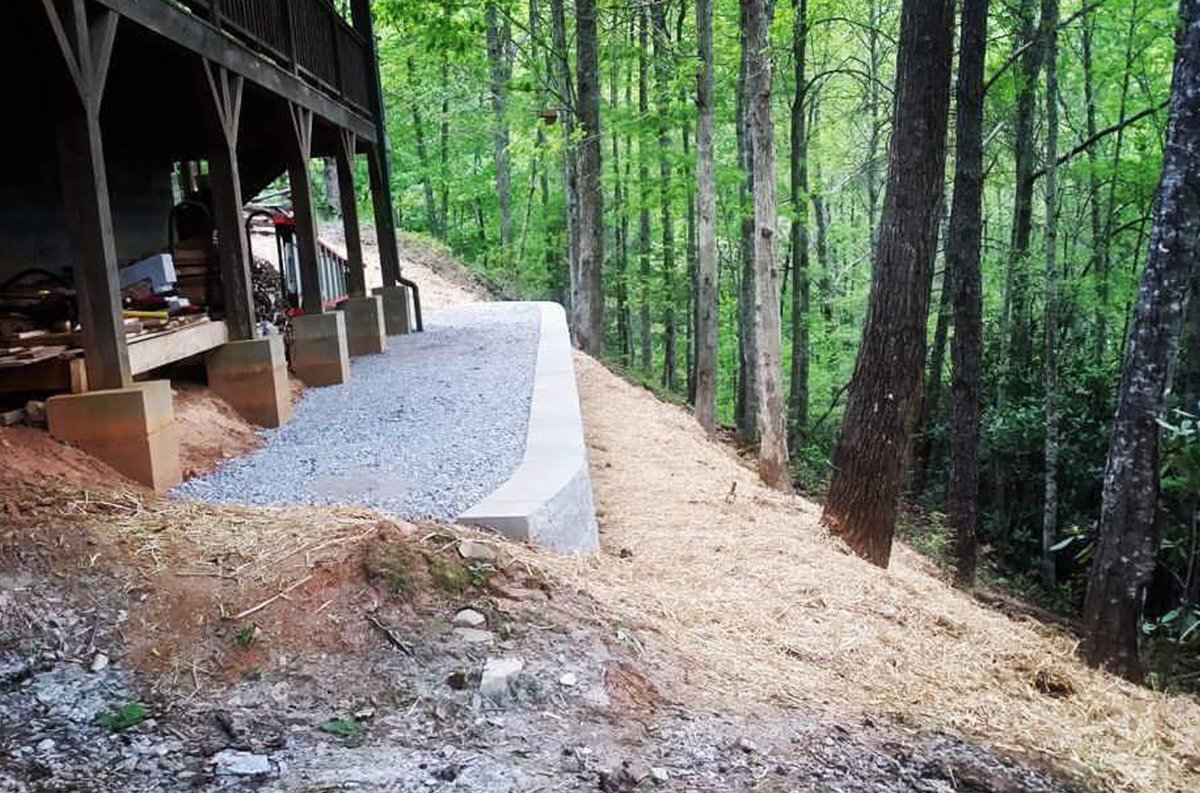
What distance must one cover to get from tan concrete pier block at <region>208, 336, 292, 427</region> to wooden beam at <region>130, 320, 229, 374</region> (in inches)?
5.3

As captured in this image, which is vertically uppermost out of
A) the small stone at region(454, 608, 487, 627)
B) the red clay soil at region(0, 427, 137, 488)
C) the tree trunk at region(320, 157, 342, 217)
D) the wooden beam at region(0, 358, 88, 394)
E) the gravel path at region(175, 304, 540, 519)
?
the tree trunk at region(320, 157, 342, 217)

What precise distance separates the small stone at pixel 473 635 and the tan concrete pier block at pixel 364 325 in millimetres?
8792

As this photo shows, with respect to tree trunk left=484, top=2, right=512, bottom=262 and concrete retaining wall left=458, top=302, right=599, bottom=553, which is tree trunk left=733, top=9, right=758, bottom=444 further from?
concrete retaining wall left=458, top=302, right=599, bottom=553

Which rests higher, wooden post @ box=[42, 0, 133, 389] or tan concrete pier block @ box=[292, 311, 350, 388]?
wooden post @ box=[42, 0, 133, 389]

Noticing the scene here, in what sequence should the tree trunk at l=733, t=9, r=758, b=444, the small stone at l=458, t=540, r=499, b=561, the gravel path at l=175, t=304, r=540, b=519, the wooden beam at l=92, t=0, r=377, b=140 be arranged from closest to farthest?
1. the small stone at l=458, t=540, r=499, b=561
2. the gravel path at l=175, t=304, r=540, b=519
3. the wooden beam at l=92, t=0, r=377, b=140
4. the tree trunk at l=733, t=9, r=758, b=444

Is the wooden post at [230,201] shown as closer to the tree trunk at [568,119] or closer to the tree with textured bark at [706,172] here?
the tree with textured bark at [706,172]

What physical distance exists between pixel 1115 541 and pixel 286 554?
5789mm

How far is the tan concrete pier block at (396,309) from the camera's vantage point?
45.2ft

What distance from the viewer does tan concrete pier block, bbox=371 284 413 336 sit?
1379 centimetres

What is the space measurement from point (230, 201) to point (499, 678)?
581 cm

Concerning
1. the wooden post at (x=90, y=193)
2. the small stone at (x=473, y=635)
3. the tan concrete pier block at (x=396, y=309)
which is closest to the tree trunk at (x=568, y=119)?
the tan concrete pier block at (x=396, y=309)

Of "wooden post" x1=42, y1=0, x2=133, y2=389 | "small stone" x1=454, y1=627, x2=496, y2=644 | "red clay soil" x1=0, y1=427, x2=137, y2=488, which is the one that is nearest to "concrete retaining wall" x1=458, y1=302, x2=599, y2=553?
"small stone" x1=454, y1=627, x2=496, y2=644

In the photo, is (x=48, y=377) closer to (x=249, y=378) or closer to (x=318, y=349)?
(x=249, y=378)

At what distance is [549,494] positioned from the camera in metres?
4.96
